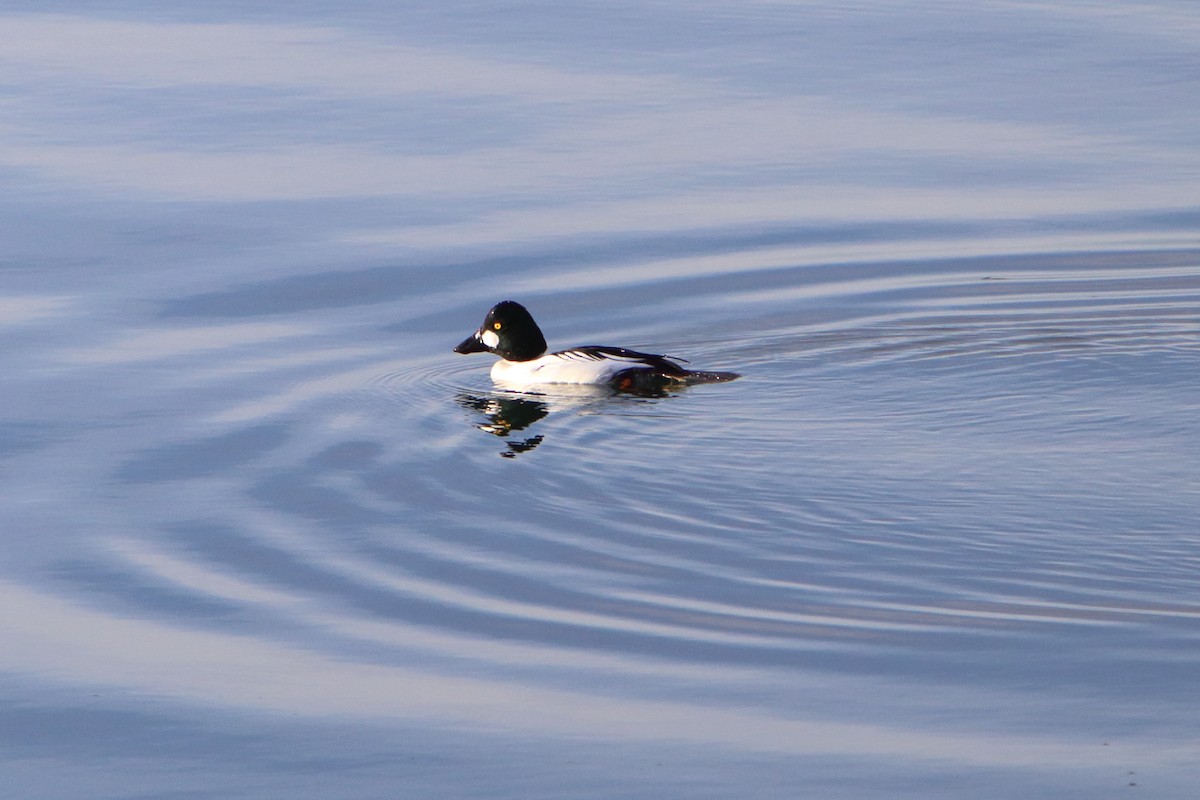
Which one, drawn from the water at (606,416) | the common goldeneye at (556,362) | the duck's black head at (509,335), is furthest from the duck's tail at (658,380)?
the duck's black head at (509,335)

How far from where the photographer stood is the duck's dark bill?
1134 cm

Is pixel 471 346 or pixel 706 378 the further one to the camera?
pixel 471 346

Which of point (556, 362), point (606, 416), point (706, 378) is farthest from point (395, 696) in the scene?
point (556, 362)

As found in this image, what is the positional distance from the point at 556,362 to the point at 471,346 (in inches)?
22.4

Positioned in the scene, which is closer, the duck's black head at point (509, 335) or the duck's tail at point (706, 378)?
the duck's tail at point (706, 378)

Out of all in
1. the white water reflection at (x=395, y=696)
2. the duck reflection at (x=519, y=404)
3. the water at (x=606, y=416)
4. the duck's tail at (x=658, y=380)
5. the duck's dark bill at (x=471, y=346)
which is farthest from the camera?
the duck's dark bill at (x=471, y=346)

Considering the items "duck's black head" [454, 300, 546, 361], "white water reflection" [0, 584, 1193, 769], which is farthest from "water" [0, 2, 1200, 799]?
"duck's black head" [454, 300, 546, 361]

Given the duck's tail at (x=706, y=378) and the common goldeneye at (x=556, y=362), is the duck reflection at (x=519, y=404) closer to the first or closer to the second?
the common goldeneye at (x=556, y=362)

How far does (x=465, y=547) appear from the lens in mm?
8055

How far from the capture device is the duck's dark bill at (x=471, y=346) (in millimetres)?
11336

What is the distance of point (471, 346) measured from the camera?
11.4m

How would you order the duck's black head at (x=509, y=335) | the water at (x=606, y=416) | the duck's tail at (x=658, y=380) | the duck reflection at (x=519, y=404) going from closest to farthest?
the water at (x=606, y=416) → the duck reflection at (x=519, y=404) → the duck's tail at (x=658, y=380) → the duck's black head at (x=509, y=335)

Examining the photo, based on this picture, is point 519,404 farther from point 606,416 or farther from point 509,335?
point 606,416

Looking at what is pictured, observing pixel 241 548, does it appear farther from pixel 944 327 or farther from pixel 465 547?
pixel 944 327
